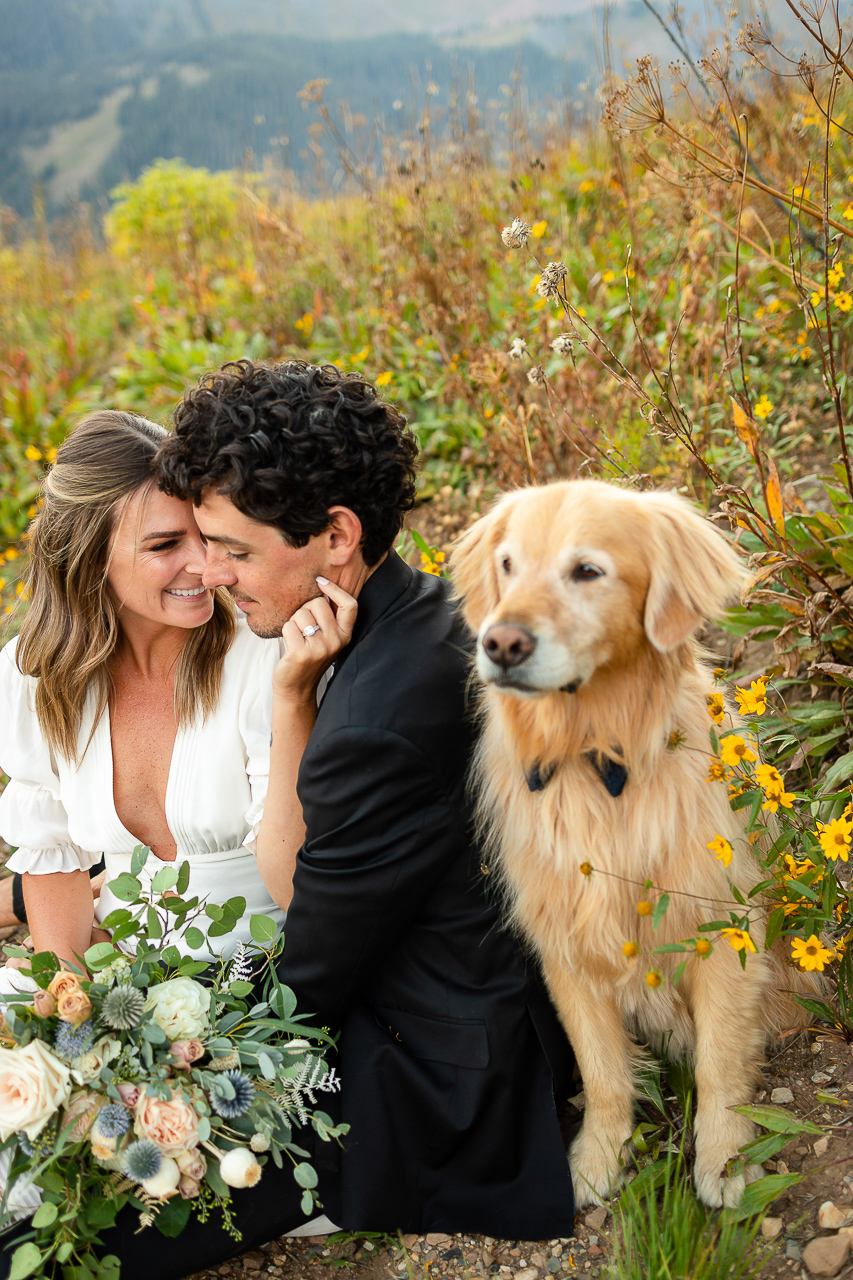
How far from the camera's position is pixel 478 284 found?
15.8ft

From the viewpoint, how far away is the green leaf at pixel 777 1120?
1.80 meters

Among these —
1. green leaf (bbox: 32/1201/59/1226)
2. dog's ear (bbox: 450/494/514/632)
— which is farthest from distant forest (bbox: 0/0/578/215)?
green leaf (bbox: 32/1201/59/1226)

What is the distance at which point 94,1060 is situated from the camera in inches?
67.3

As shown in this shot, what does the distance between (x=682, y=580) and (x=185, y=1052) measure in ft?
4.34

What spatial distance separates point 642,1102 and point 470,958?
711 millimetres

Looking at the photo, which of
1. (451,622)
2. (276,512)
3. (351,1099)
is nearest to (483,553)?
(451,622)

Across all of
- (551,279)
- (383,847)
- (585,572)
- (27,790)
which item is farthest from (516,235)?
(27,790)

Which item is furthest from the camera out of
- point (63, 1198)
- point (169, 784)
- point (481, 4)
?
point (481, 4)

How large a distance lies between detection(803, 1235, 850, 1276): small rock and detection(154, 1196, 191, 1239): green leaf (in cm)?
122

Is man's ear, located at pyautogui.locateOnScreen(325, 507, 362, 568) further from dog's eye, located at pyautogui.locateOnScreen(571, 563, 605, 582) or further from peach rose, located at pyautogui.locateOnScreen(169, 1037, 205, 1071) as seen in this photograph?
peach rose, located at pyautogui.locateOnScreen(169, 1037, 205, 1071)

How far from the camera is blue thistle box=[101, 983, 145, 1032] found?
1736 mm

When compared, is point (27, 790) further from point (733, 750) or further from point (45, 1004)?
point (733, 750)

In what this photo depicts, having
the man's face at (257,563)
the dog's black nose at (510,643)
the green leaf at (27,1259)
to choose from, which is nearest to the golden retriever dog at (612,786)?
the dog's black nose at (510,643)

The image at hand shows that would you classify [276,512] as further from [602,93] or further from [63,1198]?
[602,93]
